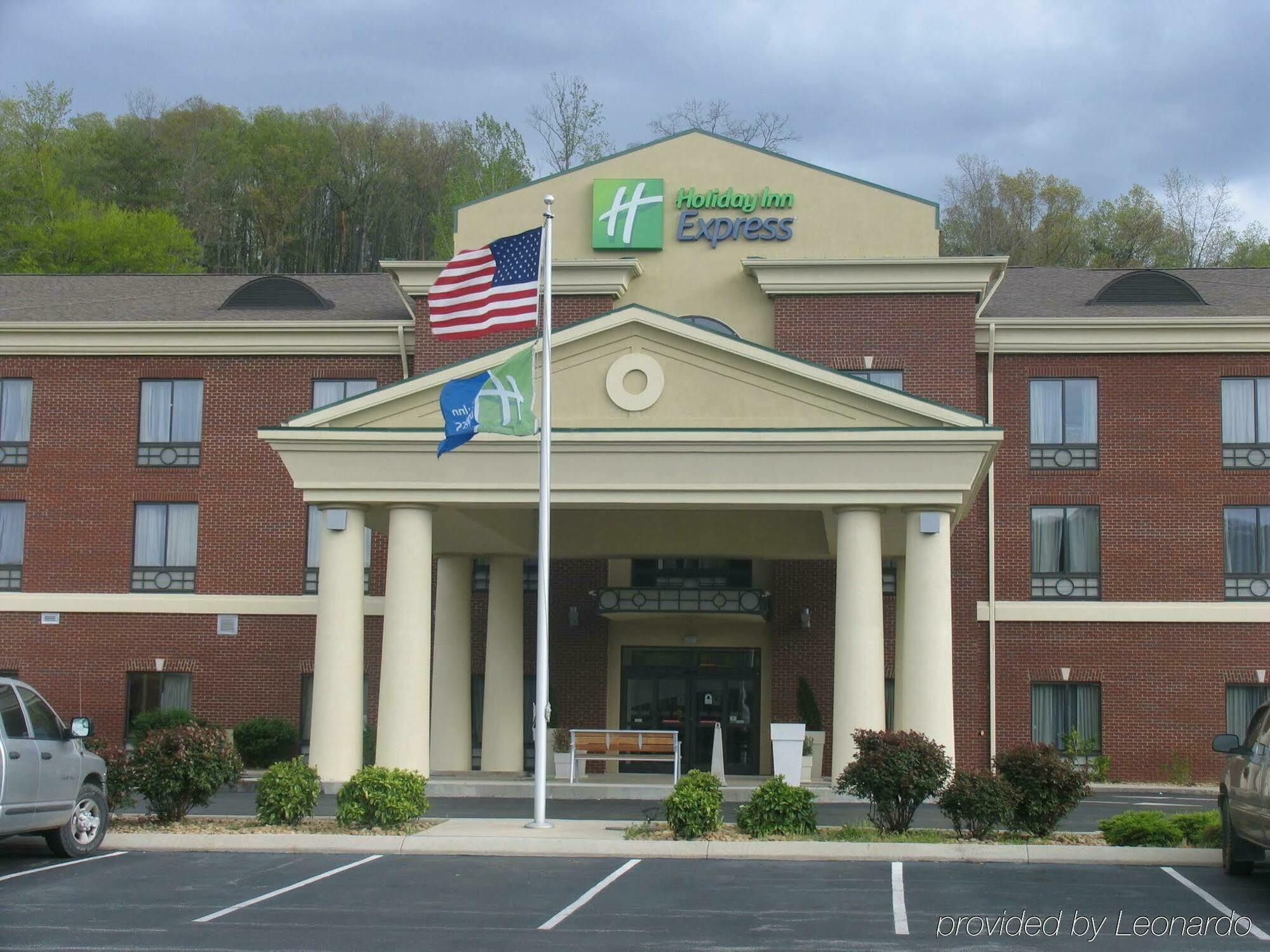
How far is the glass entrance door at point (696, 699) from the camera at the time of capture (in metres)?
31.8

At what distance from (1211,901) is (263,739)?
22231 millimetres

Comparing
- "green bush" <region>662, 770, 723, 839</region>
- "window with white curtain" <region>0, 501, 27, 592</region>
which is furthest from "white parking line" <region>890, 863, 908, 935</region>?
"window with white curtain" <region>0, 501, 27, 592</region>

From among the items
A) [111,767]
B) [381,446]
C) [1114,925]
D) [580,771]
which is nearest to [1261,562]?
[580,771]

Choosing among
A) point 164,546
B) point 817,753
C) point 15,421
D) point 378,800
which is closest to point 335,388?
point 164,546

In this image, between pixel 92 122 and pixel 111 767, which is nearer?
pixel 111 767

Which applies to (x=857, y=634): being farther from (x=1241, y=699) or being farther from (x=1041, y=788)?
(x=1241, y=699)

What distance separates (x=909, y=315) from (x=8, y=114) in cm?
4805

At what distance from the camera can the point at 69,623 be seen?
1312 inches

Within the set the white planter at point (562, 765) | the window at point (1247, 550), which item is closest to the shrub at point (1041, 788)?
the white planter at point (562, 765)

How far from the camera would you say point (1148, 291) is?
33.8 metres

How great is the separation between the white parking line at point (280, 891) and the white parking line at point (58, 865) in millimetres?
2629

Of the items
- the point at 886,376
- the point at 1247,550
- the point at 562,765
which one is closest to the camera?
the point at 562,765

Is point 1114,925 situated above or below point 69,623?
below

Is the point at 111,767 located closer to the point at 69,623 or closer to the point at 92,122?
the point at 69,623
